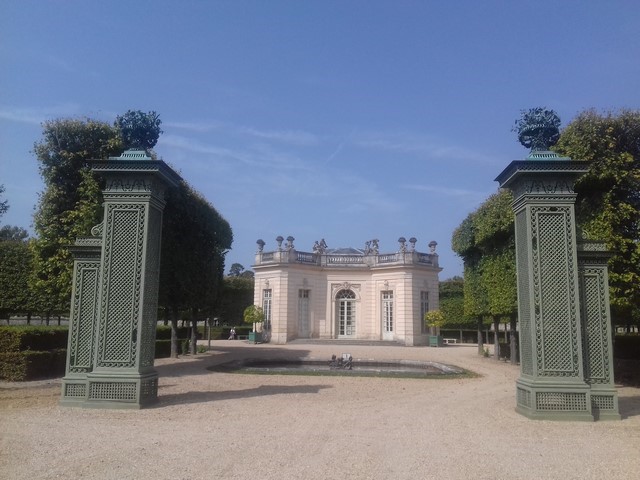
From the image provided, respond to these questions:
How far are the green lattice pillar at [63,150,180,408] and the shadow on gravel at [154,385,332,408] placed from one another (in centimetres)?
65

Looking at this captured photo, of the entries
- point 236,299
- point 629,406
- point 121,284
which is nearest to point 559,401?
point 629,406

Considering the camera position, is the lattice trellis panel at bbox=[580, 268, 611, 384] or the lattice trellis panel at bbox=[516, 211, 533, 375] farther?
the lattice trellis panel at bbox=[516, 211, 533, 375]

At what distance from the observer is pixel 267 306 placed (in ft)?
106

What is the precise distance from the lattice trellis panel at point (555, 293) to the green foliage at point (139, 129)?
734 centimetres

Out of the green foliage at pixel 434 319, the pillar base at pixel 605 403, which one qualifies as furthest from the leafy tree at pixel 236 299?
the pillar base at pixel 605 403

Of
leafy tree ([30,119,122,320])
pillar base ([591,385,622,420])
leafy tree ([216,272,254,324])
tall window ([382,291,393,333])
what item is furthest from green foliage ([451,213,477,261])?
leafy tree ([216,272,254,324])

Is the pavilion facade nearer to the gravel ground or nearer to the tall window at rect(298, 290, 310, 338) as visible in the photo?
the tall window at rect(298, 290, 310, 338)

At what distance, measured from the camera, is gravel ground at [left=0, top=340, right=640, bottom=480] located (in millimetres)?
5383

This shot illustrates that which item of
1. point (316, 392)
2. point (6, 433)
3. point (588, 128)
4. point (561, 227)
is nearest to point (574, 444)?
point (561, 227)

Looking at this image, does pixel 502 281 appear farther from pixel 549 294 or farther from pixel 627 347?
pixel 549 294

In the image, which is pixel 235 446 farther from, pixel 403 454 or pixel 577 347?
pixel 577 347

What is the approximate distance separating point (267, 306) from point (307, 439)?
85.3 ft

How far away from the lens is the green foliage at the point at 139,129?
32.3 feet

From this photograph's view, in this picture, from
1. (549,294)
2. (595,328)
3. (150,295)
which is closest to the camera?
(549,294)
